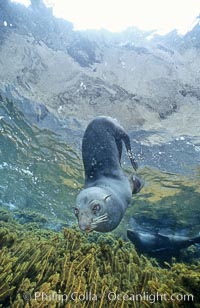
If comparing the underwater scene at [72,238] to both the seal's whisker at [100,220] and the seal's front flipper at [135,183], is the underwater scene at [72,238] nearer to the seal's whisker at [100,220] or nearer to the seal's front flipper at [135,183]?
the seal's whisker at [100,220]

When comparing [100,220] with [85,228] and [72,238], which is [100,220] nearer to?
[85,228]

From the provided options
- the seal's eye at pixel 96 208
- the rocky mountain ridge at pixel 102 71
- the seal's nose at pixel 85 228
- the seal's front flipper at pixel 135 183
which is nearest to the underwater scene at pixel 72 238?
the seal's nose at pixel 85 228

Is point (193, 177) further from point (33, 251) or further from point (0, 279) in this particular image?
point (0, 279)

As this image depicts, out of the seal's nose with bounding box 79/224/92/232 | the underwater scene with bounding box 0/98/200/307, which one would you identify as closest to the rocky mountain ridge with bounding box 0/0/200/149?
the underwater scene with bounding box 0/98/200/307

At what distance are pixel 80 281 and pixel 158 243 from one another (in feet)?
27.1

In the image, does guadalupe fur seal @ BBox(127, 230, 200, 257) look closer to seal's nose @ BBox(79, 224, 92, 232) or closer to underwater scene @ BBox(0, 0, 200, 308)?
underwater scene @ BBox(0, 0, 200, 308)

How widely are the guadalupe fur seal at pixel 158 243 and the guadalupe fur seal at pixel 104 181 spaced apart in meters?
6.36

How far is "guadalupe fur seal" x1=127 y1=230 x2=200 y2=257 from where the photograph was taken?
36.5 ft

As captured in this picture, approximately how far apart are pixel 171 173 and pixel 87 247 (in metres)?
9.59

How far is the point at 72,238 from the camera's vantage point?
5.96 metres

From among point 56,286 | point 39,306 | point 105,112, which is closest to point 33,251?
point 56,286

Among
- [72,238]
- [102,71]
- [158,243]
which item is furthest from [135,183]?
[158,243]

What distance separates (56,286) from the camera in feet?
13.4

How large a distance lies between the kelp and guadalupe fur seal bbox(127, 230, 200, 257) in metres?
6.01
